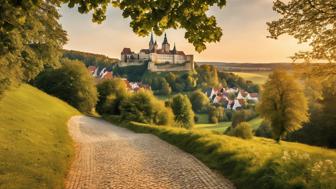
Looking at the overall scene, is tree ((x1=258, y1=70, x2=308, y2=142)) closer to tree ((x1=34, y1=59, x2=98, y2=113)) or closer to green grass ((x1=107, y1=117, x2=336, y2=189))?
green grass ((x1=107, y1=117, x2=336, y2=189))

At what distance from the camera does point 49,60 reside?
37.9 m

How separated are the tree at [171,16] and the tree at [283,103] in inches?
1765

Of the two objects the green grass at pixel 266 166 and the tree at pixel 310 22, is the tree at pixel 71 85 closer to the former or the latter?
the green grass at pixel 266 166

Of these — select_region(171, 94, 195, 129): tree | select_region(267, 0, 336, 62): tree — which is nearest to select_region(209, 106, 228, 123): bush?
select_region(171, 94, 195, 129): tree

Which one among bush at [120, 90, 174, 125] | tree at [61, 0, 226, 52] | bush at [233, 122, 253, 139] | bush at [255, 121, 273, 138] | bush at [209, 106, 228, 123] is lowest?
bush at [209, 106, 228, 123]

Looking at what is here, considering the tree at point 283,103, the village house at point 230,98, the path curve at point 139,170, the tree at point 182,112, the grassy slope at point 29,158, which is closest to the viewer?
the grassy slope at point 29,158

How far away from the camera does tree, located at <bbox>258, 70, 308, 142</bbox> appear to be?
50375 millimetres

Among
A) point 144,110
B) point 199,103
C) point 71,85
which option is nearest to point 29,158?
point 144,110

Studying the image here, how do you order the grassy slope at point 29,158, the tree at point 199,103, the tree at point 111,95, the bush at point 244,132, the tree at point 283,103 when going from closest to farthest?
the grassy slope at point 29,158 → the tree at point 283,103 → the bush at point 244,132 → the tree at point 111,95 → the tree at point 199,103

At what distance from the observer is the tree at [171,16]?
7.63 meters

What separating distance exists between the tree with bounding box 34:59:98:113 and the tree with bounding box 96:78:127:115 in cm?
428

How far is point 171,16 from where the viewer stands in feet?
25.5

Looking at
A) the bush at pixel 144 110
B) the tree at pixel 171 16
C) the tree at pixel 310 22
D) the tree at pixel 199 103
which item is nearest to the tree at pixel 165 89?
the tree at pixel 199 103

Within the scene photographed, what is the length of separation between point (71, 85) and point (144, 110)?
101 ft
